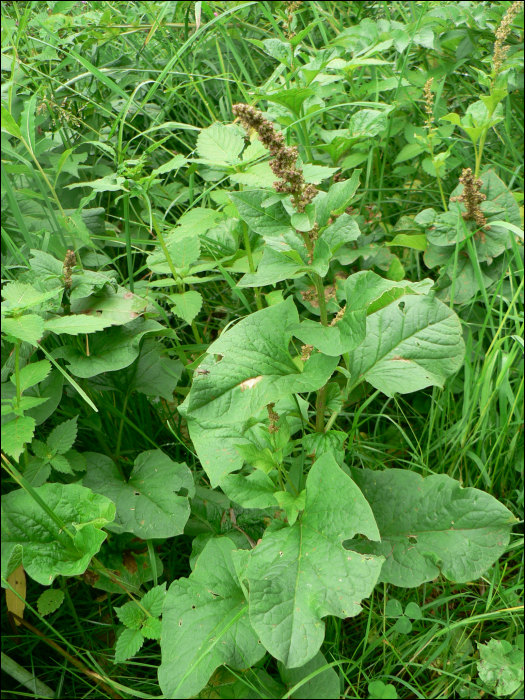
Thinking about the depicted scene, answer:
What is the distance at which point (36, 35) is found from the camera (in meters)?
2.62

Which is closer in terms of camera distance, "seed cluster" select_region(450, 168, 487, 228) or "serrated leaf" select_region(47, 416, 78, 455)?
"serrated leaf" select_region(47, 416, 78, 455)

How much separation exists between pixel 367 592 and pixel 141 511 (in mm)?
674

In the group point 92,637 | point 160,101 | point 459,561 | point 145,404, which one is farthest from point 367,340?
point 160,101

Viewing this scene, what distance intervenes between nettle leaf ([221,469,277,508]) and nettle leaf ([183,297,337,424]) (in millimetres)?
171

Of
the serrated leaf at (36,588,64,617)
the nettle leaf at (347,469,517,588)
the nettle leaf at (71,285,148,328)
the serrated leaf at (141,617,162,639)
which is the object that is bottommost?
the nettle leaf at (347,469,517,588)

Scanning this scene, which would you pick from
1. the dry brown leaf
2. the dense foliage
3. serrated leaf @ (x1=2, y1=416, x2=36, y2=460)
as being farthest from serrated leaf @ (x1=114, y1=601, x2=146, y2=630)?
serrated leaf @ (x1=2, y1=416, x2=36, y2=460)

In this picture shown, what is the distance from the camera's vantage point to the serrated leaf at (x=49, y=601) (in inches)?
59.0

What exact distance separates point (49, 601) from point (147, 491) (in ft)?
1.22

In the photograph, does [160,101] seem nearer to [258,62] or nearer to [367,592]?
[258,62]

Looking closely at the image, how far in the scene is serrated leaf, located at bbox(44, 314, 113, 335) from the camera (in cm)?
138

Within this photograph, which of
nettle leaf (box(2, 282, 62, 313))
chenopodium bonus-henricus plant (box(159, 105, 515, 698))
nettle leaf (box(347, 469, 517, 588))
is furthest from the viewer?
nettle leaf (box(347, 469, 517, 588))

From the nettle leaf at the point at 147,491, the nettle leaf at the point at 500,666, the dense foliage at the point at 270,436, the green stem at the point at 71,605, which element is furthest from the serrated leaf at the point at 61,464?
the nettle leaf at the point at 500,666

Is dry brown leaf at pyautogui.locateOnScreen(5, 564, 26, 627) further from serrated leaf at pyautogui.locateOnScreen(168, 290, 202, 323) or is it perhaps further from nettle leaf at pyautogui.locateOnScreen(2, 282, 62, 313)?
serrated leaf at pyautogui.locateOnScreen(168, 290, 202, 323)

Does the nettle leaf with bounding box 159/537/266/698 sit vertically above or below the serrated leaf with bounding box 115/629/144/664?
above
